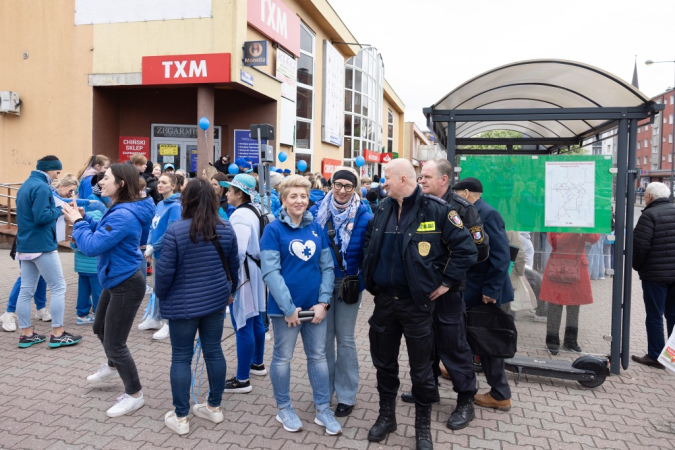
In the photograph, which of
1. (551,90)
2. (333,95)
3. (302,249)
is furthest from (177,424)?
(333,95)

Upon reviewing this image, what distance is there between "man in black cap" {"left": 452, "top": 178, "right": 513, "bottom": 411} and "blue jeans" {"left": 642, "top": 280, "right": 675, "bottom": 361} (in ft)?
6.50

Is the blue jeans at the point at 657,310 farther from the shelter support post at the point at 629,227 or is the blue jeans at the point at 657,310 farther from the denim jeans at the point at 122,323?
the denim jeans at the point at 122,323

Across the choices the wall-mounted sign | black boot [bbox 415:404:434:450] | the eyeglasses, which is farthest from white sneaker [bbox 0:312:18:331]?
the wall-mounted sign

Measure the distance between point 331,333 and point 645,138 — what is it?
8840 centimetres

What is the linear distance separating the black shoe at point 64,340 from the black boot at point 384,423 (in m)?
3.52

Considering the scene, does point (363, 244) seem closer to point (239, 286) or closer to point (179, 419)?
point (239, 286)

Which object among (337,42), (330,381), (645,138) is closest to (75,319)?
(330,381)

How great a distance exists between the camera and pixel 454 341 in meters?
3.72

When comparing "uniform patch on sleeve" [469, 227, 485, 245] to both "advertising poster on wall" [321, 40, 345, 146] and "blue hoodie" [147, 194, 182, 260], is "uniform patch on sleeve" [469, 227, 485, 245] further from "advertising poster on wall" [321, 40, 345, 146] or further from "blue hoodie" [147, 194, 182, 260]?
"advertising poster on wall" [321, 40, 345, 146]

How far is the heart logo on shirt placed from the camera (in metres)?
3.54

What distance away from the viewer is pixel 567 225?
483 centimetres

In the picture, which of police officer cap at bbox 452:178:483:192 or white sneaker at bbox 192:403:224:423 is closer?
white sneaker at bbox 192:403:224:423

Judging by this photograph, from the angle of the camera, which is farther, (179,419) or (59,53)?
(59,53)

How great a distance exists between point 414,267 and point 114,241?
2183 millimetres
